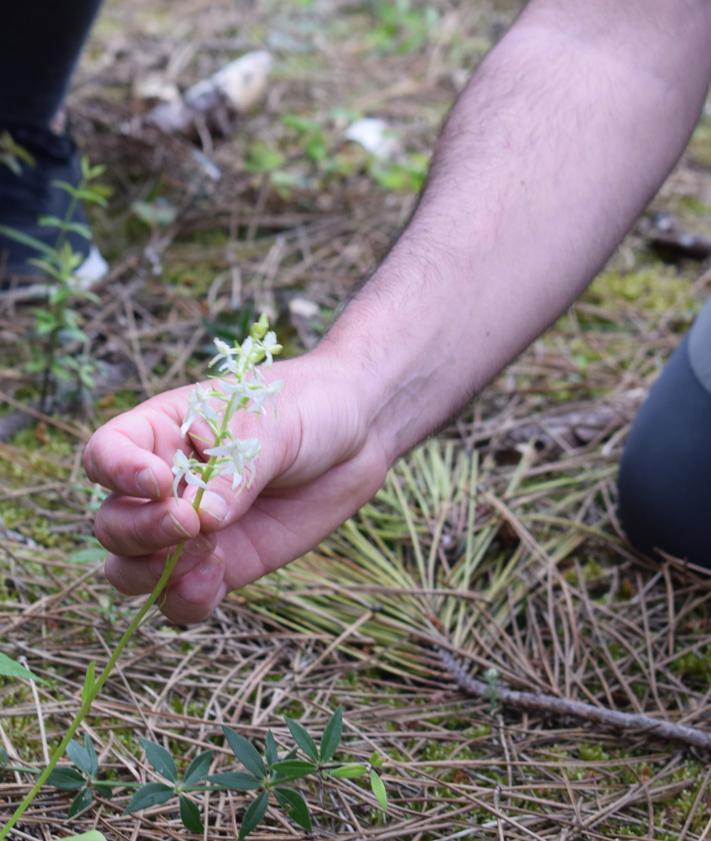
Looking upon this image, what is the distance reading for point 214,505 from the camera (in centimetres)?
114

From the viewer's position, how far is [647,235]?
359 cm

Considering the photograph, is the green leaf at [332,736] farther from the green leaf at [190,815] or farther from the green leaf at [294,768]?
the green leaf at [190,815]

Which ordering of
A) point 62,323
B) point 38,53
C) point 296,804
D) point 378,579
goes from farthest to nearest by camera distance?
point 38,53
point 62,323
point 378,579
point 296,804

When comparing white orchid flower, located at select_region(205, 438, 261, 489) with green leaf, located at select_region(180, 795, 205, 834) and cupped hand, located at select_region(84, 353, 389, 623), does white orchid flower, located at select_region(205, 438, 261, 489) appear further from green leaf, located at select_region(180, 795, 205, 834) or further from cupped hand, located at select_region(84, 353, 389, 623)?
green leaf, located at select_region(180, 795, 205, 834)

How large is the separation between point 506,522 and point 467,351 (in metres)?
0.60

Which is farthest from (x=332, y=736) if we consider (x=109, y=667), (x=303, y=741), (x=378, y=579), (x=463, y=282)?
(x=463, y=282)

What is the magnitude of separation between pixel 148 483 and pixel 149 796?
45 cm

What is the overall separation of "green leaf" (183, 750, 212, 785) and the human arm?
0.65ft

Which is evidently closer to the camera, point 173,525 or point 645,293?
point 173,525

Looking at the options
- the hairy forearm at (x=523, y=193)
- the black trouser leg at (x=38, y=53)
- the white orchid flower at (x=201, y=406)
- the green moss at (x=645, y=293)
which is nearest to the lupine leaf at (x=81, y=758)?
the white orchid flower at (x=201, y=406)

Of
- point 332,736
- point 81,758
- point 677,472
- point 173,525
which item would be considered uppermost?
point 173,525

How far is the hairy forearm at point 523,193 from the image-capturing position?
1608mm

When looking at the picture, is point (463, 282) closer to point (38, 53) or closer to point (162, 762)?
point (162, 762)

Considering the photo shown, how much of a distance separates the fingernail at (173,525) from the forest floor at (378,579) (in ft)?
1.59
